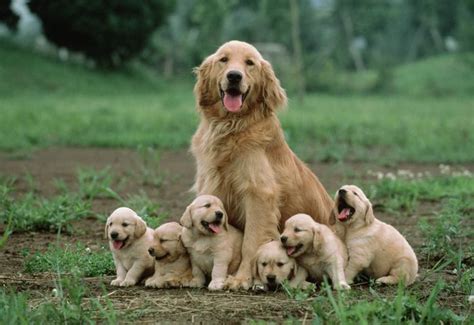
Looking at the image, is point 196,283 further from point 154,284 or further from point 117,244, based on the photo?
point 117,244

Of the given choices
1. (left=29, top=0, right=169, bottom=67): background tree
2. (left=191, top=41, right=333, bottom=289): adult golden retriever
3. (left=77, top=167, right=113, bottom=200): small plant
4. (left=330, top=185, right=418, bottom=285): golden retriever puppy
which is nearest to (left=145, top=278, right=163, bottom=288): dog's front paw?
(left=191, top=41, right=333, bottom=289): adult golden retriever

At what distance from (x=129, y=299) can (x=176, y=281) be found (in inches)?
24.7

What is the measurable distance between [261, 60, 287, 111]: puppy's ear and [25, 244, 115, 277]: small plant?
1747mm

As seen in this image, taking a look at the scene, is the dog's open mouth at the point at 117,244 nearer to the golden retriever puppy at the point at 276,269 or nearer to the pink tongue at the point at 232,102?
the golden retriever puppy at the point at 276,269

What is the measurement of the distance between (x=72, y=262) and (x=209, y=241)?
1.09m

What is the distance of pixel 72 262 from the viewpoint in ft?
19.6

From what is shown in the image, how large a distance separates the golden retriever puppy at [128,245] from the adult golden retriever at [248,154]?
63 centimetres

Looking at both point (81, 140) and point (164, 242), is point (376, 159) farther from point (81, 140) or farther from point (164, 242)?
point (164, 242)

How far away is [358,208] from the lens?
562cm

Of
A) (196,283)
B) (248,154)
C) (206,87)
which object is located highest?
(206,87)

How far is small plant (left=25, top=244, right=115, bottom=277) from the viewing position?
5.94m

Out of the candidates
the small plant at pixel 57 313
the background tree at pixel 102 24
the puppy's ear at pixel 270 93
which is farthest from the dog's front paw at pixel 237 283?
the background tree at pixel 102 24

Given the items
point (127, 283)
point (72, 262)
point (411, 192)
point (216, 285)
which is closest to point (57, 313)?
point (127, 283)

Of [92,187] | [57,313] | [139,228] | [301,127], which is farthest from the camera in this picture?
[301,127]
